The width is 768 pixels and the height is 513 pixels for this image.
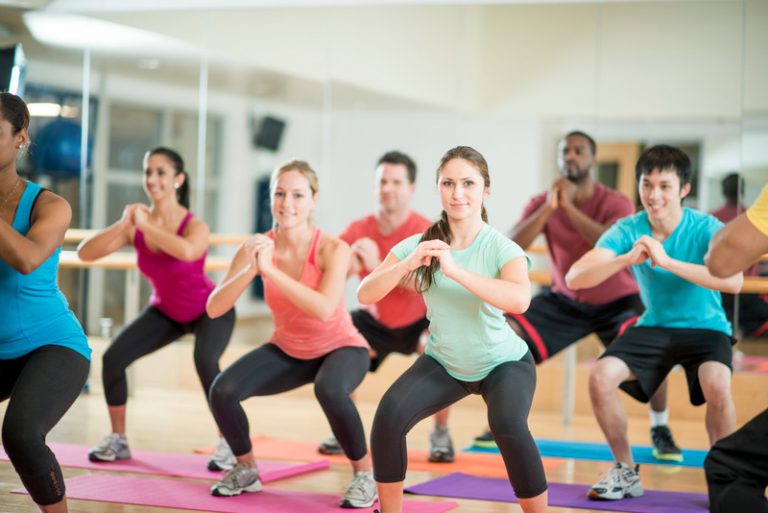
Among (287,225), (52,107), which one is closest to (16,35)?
(52,107)

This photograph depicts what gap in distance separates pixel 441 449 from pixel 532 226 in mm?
1042

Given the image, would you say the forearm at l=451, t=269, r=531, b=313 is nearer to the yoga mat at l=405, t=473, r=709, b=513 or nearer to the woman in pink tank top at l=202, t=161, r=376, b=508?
the woman in pink tank top at l=202, t=161, r=376, b=508

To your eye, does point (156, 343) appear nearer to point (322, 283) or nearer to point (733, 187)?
point (322, 283)

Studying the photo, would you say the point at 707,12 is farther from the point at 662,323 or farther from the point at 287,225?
the point at 287,225

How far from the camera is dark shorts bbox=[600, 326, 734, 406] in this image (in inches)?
145

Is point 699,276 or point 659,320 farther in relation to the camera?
point 659,320

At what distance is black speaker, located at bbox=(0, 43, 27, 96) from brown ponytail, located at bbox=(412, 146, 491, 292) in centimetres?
Result: 232

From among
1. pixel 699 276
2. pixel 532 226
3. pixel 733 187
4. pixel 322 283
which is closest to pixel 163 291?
pixel 322 283

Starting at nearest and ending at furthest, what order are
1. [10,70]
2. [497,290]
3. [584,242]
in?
[497,290] < [584,242] < [10,70]

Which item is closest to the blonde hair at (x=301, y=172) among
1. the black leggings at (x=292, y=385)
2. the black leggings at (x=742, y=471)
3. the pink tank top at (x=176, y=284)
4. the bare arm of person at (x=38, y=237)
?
the black leggings at (x=292, y=385)

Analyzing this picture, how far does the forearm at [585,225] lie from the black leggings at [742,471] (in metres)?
2.06

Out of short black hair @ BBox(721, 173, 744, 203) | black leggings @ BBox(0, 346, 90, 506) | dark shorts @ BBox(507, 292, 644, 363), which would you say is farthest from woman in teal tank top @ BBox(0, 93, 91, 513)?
short black hair @ BBox(721, 173, 744, 203)

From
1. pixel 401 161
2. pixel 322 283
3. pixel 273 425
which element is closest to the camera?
pixel 322 283

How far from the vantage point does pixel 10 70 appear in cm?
471
